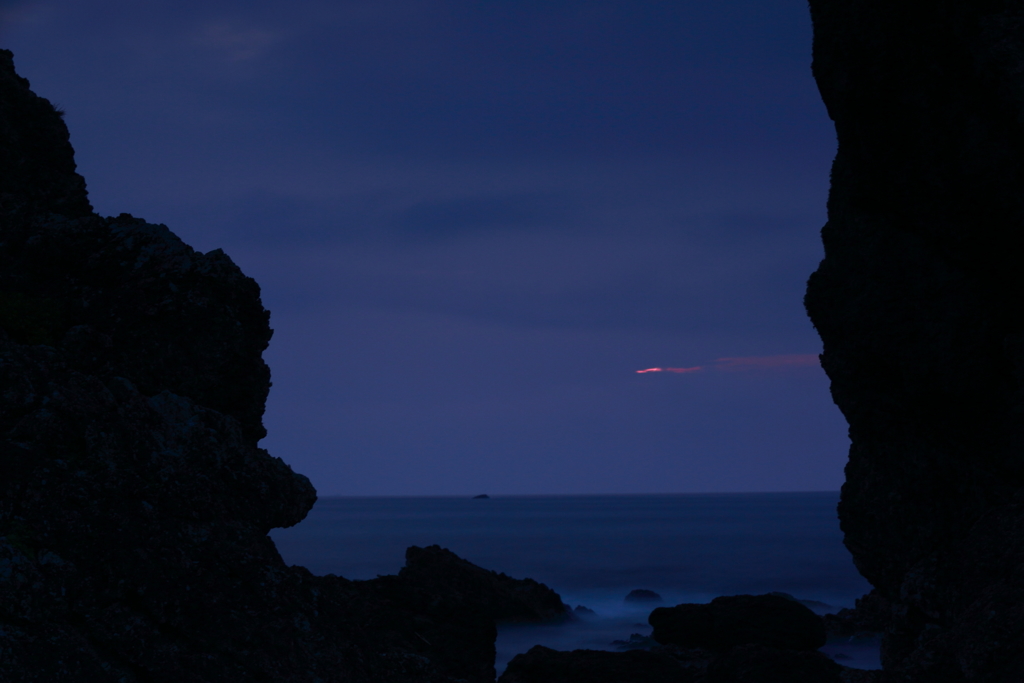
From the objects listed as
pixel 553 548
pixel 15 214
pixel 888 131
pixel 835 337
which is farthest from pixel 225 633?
pixel 553 548

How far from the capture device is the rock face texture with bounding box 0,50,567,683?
799 centimetres

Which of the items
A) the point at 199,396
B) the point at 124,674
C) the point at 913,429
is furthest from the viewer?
the point at 913,429

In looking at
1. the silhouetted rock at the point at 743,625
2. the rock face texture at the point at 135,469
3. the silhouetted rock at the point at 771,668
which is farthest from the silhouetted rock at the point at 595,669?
the silhouetted rock at the point at 743,625

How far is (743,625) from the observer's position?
78.2 feet

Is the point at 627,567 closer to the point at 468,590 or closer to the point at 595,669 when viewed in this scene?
the point at 468,590

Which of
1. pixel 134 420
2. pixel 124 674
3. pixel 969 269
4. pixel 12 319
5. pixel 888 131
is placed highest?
pixel 888 131

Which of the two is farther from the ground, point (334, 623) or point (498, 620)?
point (334, 623)

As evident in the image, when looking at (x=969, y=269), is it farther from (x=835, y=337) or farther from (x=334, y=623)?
(x=334, y=623)

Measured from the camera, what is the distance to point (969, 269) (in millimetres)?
12281

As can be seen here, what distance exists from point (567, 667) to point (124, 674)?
8.78 metres

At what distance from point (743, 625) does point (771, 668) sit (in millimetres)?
11602

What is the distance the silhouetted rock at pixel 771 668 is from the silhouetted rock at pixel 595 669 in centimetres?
98

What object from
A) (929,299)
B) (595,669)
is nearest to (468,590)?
(595,669)

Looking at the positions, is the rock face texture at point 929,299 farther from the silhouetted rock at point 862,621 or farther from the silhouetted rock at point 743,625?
the silhouetted rock at point 862,621
